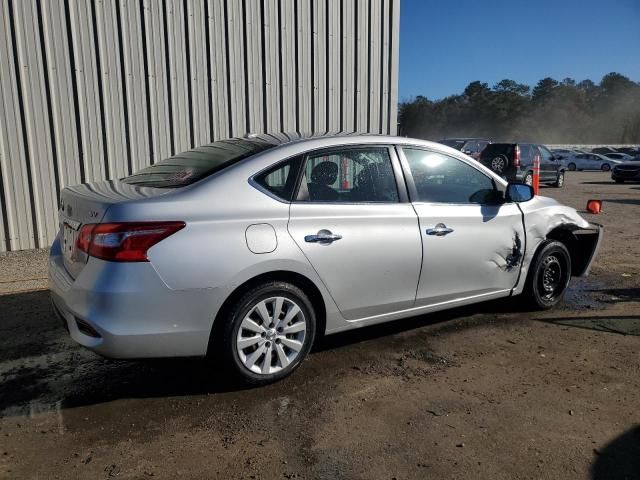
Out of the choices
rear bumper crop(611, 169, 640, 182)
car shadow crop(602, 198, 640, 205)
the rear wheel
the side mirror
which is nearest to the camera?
the side mirror

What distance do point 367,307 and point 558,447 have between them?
4.79ft

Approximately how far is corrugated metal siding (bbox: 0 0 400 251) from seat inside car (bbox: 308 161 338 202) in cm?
477

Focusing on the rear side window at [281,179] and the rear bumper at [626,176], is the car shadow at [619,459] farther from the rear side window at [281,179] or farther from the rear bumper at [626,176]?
the rear bumper at [626,176]

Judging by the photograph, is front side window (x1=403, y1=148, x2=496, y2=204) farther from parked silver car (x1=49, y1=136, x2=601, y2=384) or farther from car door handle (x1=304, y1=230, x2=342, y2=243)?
car door handle (x1=304, y1=230, x2=342, y2=243)

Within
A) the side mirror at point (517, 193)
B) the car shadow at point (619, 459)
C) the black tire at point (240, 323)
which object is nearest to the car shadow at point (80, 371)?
the black tire at point (240, 323)

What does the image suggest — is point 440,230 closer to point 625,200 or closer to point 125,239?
point 125,239

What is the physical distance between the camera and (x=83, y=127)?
7.17m

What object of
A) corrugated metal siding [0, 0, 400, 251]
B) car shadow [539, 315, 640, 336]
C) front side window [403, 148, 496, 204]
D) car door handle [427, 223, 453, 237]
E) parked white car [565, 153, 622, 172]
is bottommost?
parked white car [565, 153, 622, 172]

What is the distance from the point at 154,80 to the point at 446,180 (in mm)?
5098


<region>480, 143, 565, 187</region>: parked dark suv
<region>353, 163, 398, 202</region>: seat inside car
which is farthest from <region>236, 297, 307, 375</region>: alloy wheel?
<region>480, 143, 565, 187</region>: parked dark suv

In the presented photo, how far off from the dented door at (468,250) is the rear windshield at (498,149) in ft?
43.7

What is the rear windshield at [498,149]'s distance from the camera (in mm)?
16984

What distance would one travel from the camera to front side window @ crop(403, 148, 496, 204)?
4051 mm

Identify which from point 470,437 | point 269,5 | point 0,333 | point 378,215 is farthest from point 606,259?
point 0,333
